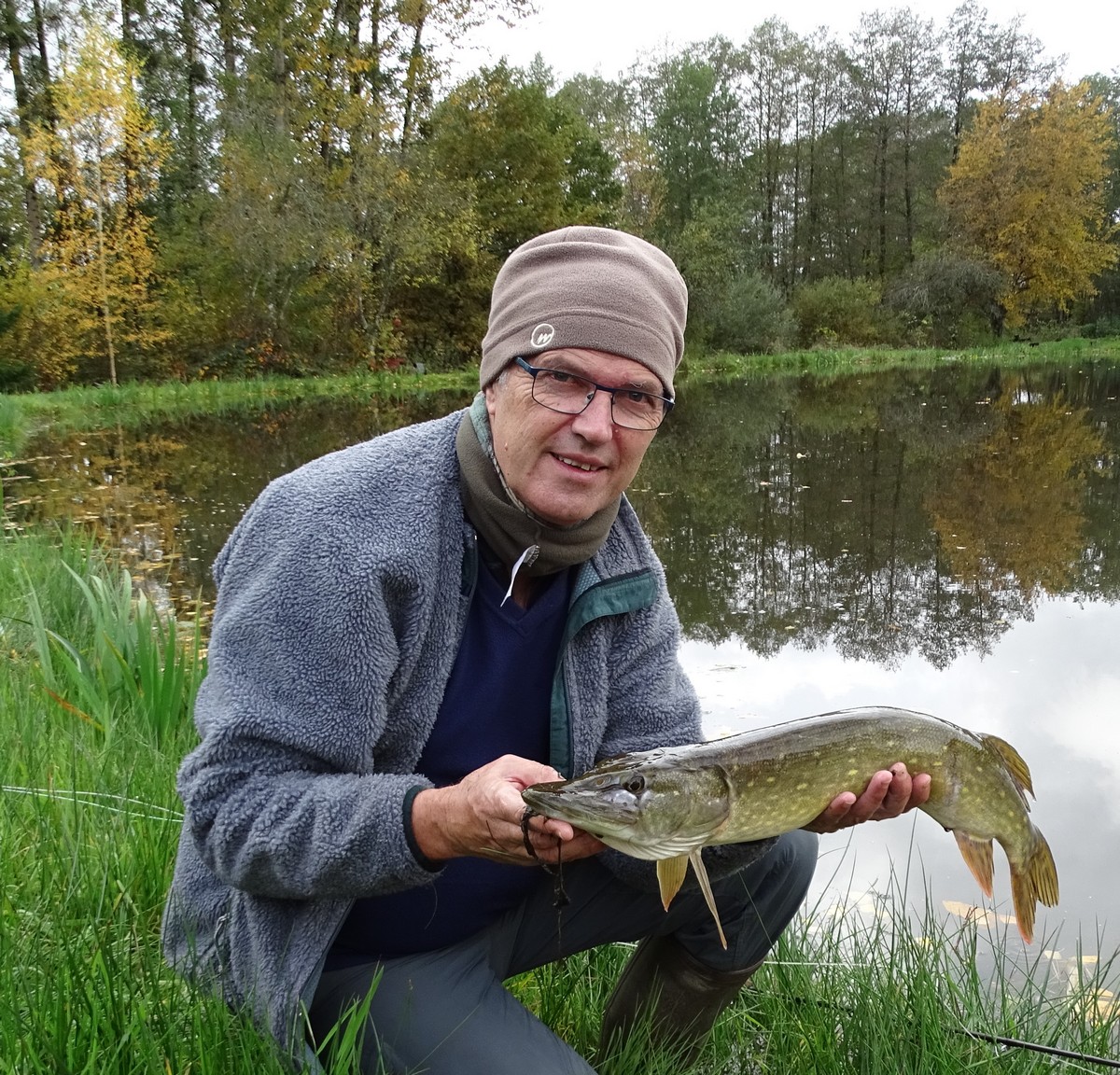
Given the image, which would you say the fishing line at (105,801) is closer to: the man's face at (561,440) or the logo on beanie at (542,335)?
the man's face at (561,440)

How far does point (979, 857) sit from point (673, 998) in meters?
0.75

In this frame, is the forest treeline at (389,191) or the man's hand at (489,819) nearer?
the man's hand at (489,819)

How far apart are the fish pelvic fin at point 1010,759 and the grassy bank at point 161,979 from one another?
0.40 m

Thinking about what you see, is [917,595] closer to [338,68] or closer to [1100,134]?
[338,68]

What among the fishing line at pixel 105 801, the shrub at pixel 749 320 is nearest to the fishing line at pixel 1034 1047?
the fishing line at pixel 105 801

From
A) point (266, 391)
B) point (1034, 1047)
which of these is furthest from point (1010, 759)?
point (266, 391)

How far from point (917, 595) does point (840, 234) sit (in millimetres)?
38530

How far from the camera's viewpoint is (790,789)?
1937 millimetres

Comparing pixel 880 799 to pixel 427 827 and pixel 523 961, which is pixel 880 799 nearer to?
pixel 523 961

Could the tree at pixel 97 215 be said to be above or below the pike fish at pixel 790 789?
above

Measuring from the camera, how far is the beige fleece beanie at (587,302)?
197 cm

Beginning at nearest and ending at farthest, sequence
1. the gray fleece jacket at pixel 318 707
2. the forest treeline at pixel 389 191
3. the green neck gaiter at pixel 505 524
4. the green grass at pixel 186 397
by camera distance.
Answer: the gray fleece jacket at pixel 318 707 < the green neck gaiter at pixel 505 524 < the green grass at pixel 186 397 < the forest treeline at pixel 389 191

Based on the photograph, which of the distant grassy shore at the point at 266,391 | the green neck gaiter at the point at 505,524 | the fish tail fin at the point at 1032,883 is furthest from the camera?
the distant grassy shore at the point at 266,391

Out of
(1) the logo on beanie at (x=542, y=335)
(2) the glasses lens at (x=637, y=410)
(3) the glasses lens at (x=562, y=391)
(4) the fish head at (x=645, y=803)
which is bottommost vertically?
(4) the fish head at (x=645, y=803)
